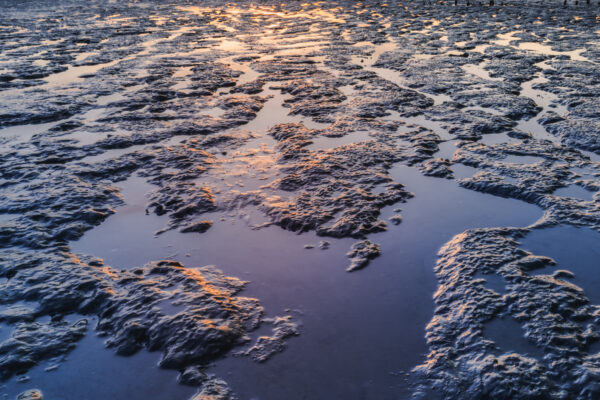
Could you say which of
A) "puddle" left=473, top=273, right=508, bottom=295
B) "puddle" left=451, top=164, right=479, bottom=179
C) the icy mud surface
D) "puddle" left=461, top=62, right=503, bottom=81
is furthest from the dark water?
"puddle" left=461, top=62, right=503, bottom=81

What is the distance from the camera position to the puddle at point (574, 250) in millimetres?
2777

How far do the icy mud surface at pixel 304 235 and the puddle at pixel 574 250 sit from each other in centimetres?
1

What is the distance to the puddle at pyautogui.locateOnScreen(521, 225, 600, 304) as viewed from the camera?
2.78 meters

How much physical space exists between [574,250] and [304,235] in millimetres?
1983

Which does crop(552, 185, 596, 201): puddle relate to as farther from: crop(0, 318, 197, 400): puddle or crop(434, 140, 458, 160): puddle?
crop(0, 318, 197, 400): puddle

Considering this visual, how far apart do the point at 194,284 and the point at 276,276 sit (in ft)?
1.84

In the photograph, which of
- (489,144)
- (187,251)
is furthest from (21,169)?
(489,144)

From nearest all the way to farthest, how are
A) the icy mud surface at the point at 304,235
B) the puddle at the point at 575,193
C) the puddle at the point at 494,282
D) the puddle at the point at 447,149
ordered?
the icy mud surface at the point at 304,235 → the puddle at the point at 494,282 → the puddle at the point at 575,193 → the puddle at the point at 447,149

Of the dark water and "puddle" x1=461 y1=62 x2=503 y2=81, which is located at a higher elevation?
"puddle" x1=461 y1=62 x2=503 y2=81

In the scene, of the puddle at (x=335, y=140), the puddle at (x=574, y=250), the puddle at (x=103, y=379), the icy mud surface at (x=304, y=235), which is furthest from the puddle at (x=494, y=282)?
the puddle at (x=335, y=140)

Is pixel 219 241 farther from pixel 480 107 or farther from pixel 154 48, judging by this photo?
pixel 154 48

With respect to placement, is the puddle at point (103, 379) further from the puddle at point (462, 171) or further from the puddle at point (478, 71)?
the puddle at point (478, 71)

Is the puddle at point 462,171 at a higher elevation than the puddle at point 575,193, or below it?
higher

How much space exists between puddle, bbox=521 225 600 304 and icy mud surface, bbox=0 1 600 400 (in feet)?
0.05
